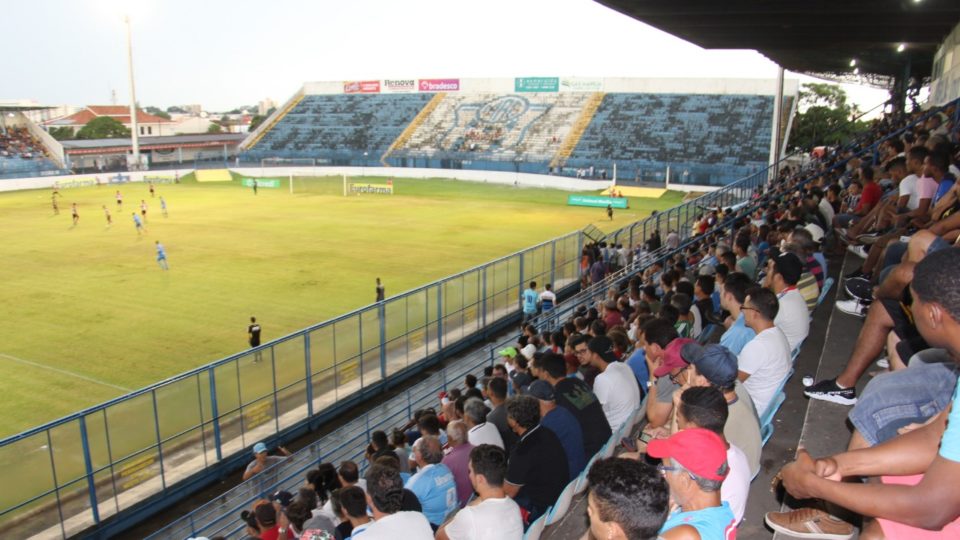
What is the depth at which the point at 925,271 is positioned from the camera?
309 centimetres

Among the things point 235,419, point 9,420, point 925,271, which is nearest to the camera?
point 925,271

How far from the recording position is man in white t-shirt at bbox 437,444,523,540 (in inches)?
198

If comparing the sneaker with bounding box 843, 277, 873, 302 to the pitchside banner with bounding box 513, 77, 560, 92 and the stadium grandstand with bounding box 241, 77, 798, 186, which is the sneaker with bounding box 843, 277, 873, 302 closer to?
the stadium grandstand with bounding box 241, 77, 798, 186

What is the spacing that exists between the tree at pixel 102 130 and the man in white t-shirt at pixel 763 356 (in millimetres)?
111027

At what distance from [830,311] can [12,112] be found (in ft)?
297

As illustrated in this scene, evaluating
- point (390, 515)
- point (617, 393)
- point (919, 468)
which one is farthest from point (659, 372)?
point (919, 468)

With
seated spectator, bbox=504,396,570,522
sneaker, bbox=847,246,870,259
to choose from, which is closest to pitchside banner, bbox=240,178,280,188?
sneaker, bbox=847,246,870,259

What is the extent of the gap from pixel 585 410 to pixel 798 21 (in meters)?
17.8

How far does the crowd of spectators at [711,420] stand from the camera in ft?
10.2

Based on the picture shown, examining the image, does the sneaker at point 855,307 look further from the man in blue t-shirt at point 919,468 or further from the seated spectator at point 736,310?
the man in blue t-shirt at point 919,468

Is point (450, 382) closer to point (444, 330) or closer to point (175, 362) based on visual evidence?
point (444, 330)

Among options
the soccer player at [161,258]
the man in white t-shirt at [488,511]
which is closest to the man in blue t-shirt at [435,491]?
the man in white t-shirt at [488,511]

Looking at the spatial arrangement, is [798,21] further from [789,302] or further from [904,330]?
[904,330]

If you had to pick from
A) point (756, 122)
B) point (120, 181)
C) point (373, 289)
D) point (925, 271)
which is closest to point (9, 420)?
point (373, 289)
